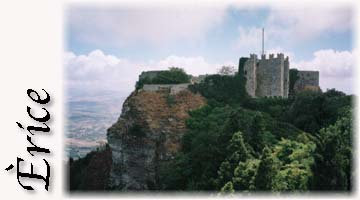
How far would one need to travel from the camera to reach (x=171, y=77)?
2875cm

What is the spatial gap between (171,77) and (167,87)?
1064 mm

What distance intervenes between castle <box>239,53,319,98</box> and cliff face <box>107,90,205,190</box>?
104 inches

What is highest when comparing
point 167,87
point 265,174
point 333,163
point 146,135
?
point 167,87

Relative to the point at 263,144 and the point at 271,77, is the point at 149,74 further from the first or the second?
the point at 263,144

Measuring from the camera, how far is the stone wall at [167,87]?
91.0 feet

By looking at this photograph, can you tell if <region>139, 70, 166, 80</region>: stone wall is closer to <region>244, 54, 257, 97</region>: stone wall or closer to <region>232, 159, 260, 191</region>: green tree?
<region>244, 54, 257, 97</region>: stone wall

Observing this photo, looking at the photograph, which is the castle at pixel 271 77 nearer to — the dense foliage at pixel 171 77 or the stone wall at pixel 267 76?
the stone wall at pixel 267 76

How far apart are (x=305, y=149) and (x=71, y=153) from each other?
1249 cm

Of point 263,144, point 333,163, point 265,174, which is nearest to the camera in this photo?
point 265,174

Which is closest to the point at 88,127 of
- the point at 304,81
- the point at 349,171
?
the point at 304,81

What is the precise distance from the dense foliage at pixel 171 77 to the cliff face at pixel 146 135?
1118 millimetres

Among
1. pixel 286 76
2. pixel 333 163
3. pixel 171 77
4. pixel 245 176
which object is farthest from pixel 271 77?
pixel 333 163

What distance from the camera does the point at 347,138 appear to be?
17531 millimetres

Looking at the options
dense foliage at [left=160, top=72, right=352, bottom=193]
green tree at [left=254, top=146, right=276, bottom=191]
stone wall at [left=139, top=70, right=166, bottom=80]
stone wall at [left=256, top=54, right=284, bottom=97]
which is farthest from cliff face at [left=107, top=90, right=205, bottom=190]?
green tree at [left=254, top=146, right=276, bottom=191]
